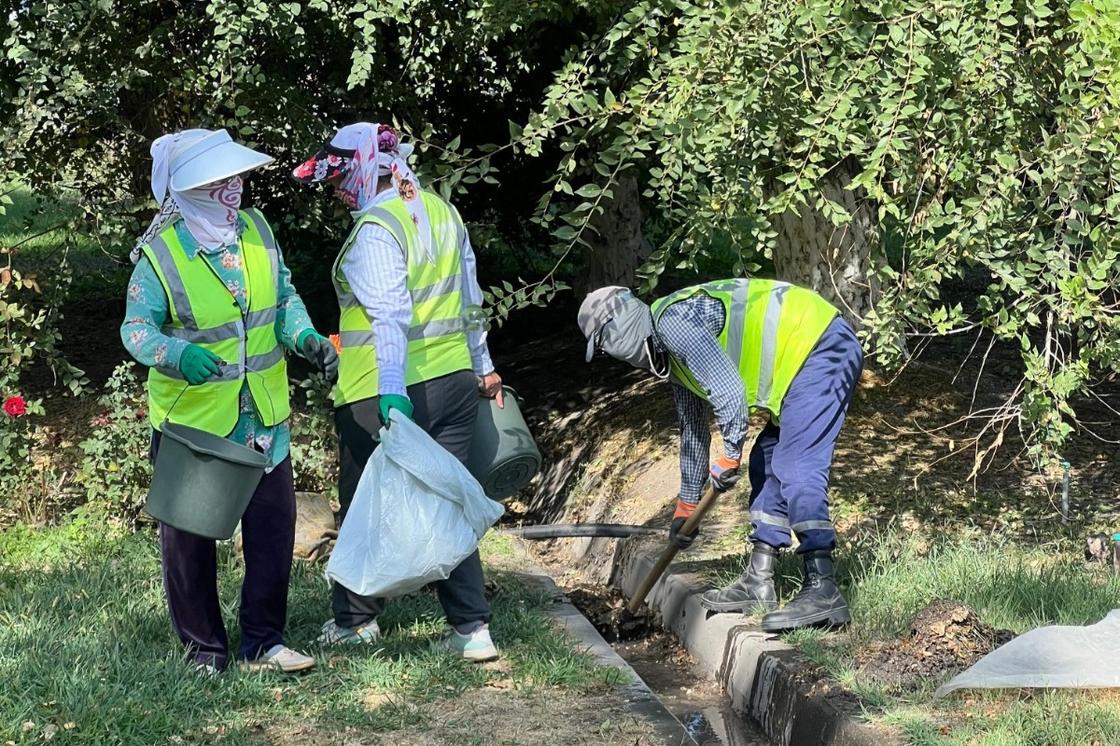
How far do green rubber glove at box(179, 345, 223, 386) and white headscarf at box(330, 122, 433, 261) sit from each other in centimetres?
84

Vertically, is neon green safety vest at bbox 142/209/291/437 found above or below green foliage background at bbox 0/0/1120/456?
below

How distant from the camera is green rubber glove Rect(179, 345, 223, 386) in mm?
4207

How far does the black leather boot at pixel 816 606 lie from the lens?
4.98 m

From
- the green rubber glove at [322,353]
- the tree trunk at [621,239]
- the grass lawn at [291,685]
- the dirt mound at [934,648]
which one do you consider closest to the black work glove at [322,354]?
the green rubber glove at [322,353]

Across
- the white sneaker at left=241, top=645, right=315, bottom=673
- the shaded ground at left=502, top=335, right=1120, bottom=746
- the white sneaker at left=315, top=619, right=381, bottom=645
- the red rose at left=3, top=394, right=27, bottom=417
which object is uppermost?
the red rose at left=3, top=394, right=27, bottom=417

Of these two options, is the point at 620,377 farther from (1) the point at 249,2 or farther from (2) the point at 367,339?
(2) the point at 367,339

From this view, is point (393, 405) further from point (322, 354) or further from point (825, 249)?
point (825, 249)

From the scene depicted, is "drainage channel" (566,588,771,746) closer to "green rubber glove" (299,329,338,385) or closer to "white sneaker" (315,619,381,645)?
"white sneaker" (315,619,381,645)

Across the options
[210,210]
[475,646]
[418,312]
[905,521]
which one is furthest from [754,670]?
[210,210]

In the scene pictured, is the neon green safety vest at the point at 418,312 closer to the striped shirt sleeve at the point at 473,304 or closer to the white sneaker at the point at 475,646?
the striped shirt sleeve at the point at 473,304

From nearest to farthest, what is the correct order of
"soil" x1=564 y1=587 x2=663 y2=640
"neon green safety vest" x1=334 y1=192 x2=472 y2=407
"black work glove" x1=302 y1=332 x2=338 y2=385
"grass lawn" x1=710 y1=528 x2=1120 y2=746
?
"grass lawn" x1=710 y1=528 x2=1120 y2=746 < "black work glove" x1=302 y1=332 x2=338 y2=385 < "neon green safety vest" x1=334 y1=192 x2=472 y2=407 < "soil" x1=564 y1=587 x2=663 y2=640

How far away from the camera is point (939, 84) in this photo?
477cm

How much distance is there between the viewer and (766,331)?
16.4 feet

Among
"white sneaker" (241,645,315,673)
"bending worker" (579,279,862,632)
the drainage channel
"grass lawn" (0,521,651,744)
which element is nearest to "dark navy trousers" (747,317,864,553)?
"bending worker" (579,279,862,632)
